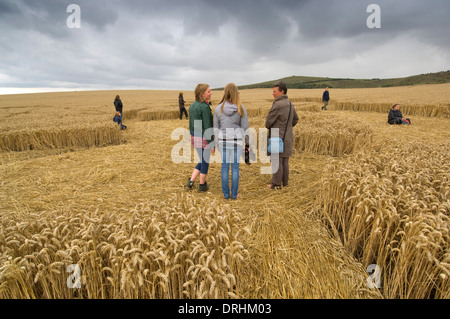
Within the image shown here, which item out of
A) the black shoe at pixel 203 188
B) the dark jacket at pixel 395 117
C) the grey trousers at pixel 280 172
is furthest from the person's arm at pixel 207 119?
the dark jacket at pixel 395 117

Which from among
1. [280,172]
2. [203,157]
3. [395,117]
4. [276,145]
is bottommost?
[280,172]

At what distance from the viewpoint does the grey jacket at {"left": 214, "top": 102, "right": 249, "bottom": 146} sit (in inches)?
153

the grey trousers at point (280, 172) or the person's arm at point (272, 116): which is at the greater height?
the person's arm at point (272, 116)

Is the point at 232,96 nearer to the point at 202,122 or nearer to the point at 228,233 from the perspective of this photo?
the point at 202,122

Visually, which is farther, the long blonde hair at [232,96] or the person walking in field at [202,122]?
the person walking in field at [202,122]

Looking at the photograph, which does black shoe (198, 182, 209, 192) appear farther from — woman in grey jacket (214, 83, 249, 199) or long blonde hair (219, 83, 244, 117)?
long blonde hair (219, 83, 244, 117)

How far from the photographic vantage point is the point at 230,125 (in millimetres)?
3938

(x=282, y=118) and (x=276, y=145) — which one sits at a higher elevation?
(x=282, y=118)

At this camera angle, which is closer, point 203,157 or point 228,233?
point 228,233

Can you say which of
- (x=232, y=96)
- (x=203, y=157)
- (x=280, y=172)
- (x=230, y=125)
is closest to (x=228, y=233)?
(x=230, y=125)

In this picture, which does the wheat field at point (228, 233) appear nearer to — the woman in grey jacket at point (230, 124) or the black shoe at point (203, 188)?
the black shoe at point (203, 188)

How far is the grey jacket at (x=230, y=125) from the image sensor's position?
3.89 meters
